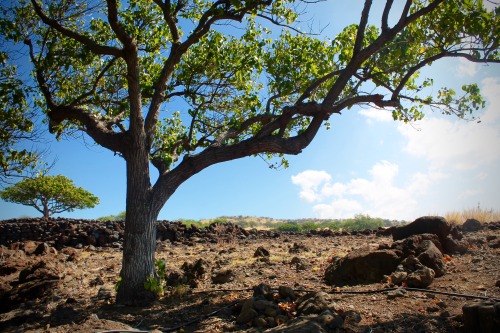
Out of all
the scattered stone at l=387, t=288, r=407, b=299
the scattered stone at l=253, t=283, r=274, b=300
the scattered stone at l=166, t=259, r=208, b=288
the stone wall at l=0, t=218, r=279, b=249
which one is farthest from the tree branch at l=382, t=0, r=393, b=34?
the stone wall at l=0, t=218, r=279, b=249

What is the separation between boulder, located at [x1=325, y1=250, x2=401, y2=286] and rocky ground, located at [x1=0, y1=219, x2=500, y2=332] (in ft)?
0.37

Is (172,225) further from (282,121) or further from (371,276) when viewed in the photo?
(371,276)

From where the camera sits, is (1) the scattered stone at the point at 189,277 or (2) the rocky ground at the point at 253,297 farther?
(1) the scattered stone at the point at 189,277

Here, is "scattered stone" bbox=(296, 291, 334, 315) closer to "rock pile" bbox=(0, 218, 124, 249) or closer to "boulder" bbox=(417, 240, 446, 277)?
"boulder" bbox=(417, 240, 446, 277)

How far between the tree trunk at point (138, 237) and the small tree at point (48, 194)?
2756 cm

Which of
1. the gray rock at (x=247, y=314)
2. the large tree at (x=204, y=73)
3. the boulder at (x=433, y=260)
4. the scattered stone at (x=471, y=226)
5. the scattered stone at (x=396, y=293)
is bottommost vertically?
the gray rock at (x=247, y=314)

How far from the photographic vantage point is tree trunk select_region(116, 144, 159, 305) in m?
6.41

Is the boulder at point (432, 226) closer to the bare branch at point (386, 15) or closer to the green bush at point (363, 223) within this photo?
the bare branch at point (386, 15)

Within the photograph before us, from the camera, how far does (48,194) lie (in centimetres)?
3155

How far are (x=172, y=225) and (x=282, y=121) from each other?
30.8ft

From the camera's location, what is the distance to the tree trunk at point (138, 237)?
253 inches

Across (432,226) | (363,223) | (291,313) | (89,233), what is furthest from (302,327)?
(363,223)

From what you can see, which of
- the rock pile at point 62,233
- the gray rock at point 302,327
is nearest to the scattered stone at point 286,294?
the gray rock at point 302,327

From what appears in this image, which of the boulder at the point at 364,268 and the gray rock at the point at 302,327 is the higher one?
the boulder at the point at 364,268
